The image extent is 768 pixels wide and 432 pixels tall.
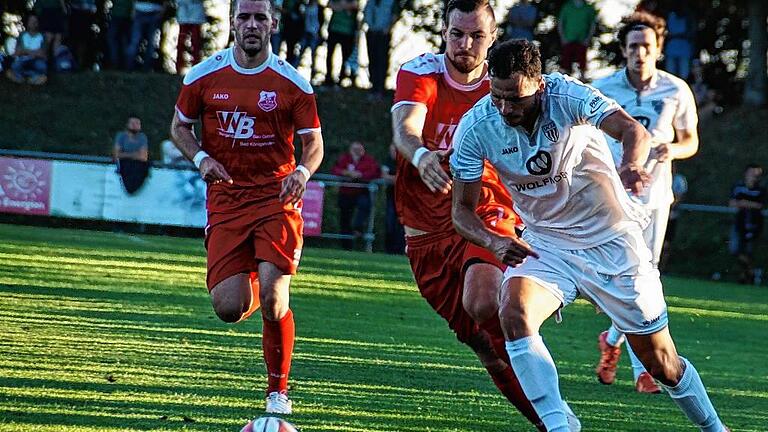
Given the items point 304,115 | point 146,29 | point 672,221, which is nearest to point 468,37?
point 304,115

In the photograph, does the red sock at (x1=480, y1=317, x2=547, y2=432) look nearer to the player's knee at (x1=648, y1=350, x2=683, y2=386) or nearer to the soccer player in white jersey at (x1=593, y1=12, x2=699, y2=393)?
the player's knee at (x1=648, y1=350, x2=683, y2=386)

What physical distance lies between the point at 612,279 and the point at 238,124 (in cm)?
251

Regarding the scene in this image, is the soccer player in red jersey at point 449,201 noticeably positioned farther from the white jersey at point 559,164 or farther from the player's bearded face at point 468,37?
the white jersey at point 559,164

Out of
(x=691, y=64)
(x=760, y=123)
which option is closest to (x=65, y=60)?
(x=691, y=64)

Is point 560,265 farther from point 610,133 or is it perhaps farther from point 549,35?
point 549,35

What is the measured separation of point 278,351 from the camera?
7953 mm

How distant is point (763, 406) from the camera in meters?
9.42

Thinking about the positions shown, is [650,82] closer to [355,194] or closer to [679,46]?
[355,194]

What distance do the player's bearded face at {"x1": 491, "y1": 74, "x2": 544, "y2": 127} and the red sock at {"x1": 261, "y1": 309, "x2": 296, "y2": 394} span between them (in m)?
2.20

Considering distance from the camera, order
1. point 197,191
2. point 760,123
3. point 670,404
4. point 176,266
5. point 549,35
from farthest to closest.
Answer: point 549,35 → point 760,123 → point 197,191 → point 176,266 → point 670,404

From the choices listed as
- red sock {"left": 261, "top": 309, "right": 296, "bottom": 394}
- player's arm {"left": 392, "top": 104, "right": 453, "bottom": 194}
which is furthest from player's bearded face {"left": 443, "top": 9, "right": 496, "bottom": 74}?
red sock {"left": 261, "top": 309, "right": 296, "bottom": 394}

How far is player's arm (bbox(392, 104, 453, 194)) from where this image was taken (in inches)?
264

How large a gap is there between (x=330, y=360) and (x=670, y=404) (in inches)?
95.1

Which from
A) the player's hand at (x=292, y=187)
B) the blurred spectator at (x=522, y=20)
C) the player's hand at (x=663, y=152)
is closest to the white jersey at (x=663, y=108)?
the player's hand at (x=663, y=152)
